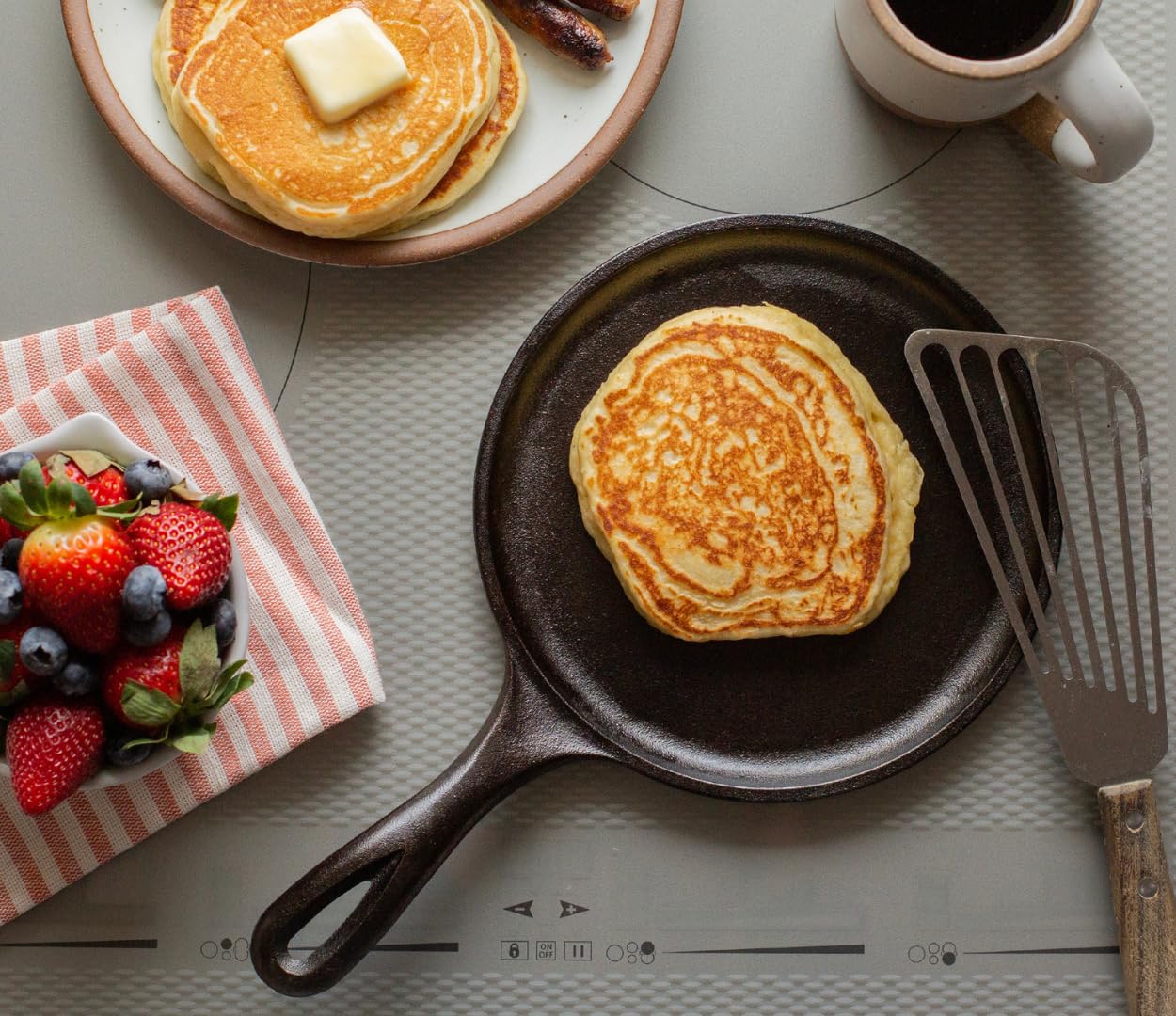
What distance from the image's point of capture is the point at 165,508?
0.95 m

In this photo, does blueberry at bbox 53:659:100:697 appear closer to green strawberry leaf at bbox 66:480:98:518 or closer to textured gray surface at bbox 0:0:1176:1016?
green strawberry leaf at bbox 66:480:98:518

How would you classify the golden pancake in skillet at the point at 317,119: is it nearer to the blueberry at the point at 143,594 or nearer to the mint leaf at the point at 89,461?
the mint leaf at the point at 89,461

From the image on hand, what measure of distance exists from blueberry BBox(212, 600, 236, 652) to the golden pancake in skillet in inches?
16.6

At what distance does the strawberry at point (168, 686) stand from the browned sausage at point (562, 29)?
0.72 m

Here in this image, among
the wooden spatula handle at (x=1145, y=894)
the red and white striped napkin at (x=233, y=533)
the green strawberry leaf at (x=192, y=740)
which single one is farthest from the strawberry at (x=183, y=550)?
the wooden spatula handle at (x=1145, y=894)

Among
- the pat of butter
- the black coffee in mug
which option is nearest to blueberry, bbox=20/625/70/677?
the pat of butter

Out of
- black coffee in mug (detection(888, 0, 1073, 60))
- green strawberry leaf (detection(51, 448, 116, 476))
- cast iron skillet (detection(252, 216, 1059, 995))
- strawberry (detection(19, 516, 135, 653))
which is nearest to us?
strawberry (detection(19, 516, 135, 653))

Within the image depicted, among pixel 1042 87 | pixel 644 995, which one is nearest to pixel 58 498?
pixel 644 995

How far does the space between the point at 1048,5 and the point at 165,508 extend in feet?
3.33

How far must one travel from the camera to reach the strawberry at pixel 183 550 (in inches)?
36.2

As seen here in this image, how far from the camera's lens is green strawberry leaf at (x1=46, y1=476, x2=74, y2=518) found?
2.94 ft

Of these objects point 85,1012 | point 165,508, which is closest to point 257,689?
point 165,508

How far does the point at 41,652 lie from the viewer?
2.93 feet

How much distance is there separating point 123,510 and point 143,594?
9 cm
